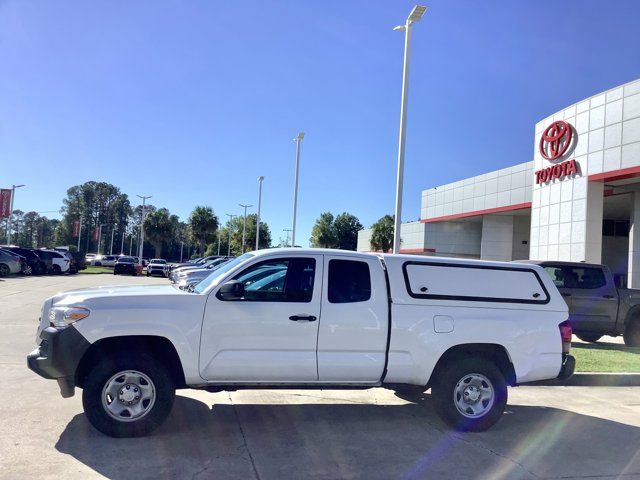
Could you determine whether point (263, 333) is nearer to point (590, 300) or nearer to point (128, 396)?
point (128, 396)

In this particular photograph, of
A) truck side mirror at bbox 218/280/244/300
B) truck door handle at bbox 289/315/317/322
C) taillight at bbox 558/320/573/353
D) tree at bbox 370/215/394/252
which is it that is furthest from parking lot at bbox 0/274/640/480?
tree at bbox 370/215/394/252

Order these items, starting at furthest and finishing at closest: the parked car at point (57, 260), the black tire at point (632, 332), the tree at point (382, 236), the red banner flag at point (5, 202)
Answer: the tree at point (382, 236) < the red banner flag at point (5, 202) < the parked car at point (57, 260) < the black tire at point (632, 332)

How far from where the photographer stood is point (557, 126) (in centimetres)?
2253

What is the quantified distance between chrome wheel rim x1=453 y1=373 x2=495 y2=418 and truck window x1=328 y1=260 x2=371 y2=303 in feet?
4.98

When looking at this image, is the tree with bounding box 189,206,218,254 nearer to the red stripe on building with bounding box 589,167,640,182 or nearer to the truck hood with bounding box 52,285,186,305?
the red stripe on building with bounding box 589,167,640,182

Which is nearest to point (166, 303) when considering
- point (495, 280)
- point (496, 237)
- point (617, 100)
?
point (495, 280)

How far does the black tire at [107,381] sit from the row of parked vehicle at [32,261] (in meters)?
26.5

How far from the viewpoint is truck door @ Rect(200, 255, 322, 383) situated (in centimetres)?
532

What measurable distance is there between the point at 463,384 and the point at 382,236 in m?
54.7

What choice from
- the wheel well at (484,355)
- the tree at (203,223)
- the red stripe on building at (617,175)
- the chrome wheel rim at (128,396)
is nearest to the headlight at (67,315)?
the chrome wheel rim at (128,396)

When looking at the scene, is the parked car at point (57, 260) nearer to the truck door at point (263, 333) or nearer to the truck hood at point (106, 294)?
the truck hood at point (106, 294)

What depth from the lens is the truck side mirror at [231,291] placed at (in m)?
5.35

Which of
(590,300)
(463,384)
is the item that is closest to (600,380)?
(590,300)

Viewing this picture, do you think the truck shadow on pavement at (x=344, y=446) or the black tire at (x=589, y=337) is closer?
the truck shadow on pavement at (x=344, y=446)
